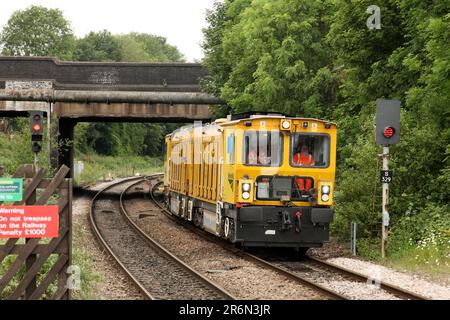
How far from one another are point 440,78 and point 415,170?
2.49 metres

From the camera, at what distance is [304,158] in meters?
17.8

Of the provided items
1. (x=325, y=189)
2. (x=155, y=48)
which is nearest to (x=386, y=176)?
(x=325, y=189)

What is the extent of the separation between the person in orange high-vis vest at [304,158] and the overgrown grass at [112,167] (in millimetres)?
37721

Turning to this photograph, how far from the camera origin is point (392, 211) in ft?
65.3

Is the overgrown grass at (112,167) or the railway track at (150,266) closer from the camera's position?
the railway track at (150,266)

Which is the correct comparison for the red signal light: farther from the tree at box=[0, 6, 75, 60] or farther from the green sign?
the tree at box=[0, 6, 75, 60]

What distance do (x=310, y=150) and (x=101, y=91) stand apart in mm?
28454

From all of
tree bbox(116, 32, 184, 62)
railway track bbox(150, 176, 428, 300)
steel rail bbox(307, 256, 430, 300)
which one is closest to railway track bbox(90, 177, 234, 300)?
railway track bbox(150, 176, 428, 300)

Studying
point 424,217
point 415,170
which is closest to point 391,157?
point 415,170

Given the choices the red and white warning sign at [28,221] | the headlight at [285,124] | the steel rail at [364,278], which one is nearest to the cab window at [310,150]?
the headlight at [285,124]

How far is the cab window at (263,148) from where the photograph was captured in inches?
687

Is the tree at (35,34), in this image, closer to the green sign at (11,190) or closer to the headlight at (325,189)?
the headlight at (325,189)

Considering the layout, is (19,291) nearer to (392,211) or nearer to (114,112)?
(392,211)

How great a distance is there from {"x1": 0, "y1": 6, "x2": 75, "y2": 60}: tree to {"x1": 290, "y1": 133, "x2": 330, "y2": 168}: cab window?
83.7 meters
